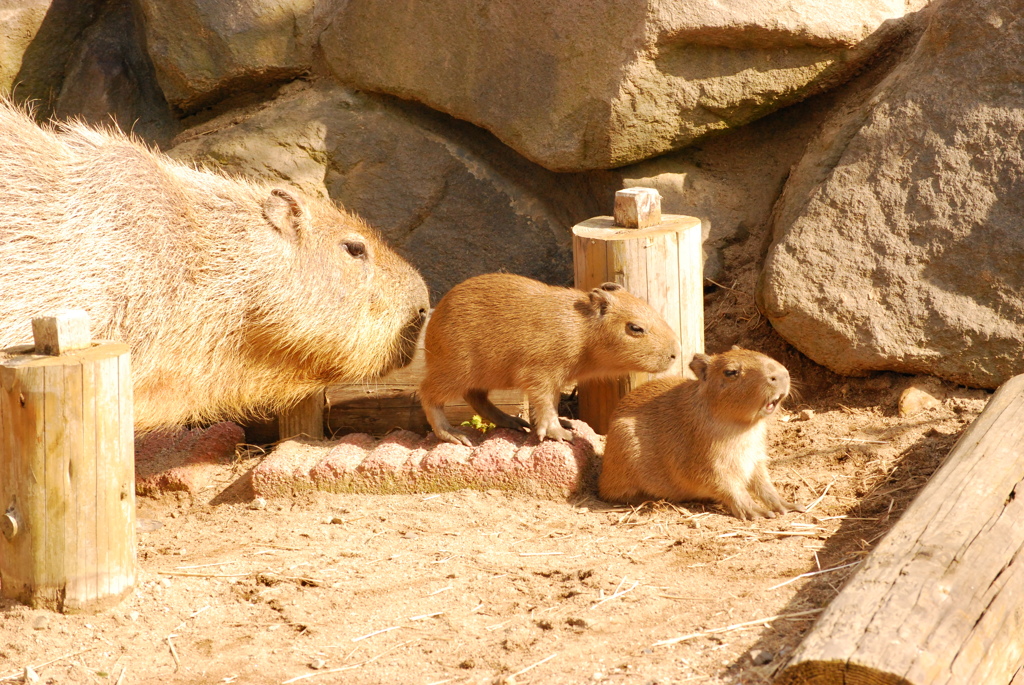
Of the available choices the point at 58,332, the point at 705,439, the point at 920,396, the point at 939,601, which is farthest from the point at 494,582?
the point at 920,396

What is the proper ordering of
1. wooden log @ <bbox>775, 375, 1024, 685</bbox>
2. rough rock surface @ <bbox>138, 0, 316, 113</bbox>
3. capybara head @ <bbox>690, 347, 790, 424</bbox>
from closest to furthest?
wooden log @ <bbox>775, 375, 1024, 685</bbox> → capybara head @ <bbox>690, 347, 790, 424</bbox> → rough rock surface @ <bbox>138, 0, 316, 113</bbox>

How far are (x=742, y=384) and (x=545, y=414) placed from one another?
2.77 ft

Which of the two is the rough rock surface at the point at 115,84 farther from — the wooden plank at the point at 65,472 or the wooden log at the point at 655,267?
the wooden plank at the point at 65,472

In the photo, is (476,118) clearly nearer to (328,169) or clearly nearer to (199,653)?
(328,169)

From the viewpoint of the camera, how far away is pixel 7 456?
323cm

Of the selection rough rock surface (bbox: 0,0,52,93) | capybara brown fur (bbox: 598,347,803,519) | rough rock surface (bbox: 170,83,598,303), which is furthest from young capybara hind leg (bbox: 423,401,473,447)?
rough rock surface (bbox: 0,0,52,93)

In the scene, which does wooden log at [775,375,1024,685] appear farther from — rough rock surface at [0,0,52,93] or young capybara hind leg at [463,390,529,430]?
rough rock surface at [0,0,52,93]

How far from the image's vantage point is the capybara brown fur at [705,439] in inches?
156

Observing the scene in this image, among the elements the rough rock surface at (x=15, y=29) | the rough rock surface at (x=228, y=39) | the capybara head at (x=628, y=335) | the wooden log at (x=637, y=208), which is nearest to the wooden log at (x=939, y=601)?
the capybara head at (x=628, y=335)

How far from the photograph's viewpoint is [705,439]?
4039 millimetres

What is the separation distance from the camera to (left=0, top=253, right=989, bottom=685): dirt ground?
2.96m

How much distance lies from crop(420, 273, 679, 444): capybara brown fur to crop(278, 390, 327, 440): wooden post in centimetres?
86

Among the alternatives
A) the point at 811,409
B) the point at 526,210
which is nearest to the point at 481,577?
the point at 811,409

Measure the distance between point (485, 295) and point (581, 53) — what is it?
4.77 feet
